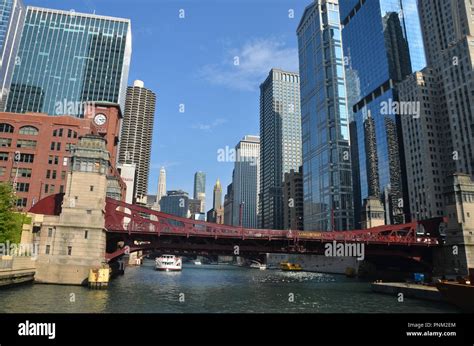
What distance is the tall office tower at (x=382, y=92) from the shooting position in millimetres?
156875

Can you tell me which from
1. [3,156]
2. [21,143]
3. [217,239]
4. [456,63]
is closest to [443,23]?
[456,63]

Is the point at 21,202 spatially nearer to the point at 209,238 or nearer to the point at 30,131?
the point at 30,131

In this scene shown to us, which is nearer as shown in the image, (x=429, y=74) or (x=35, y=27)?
(x=429, y=74)

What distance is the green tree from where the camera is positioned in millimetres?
46062

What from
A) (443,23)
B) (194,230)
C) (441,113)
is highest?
(443,23)

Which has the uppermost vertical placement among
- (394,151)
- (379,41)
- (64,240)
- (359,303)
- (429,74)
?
(379,41)

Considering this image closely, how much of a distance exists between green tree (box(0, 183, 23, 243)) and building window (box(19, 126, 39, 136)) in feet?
162

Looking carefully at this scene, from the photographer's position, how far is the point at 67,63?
170500 millimetres

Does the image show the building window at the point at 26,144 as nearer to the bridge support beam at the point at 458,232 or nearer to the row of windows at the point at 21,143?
the row of windows at the point at 21,143

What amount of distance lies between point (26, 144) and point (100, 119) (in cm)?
2734
